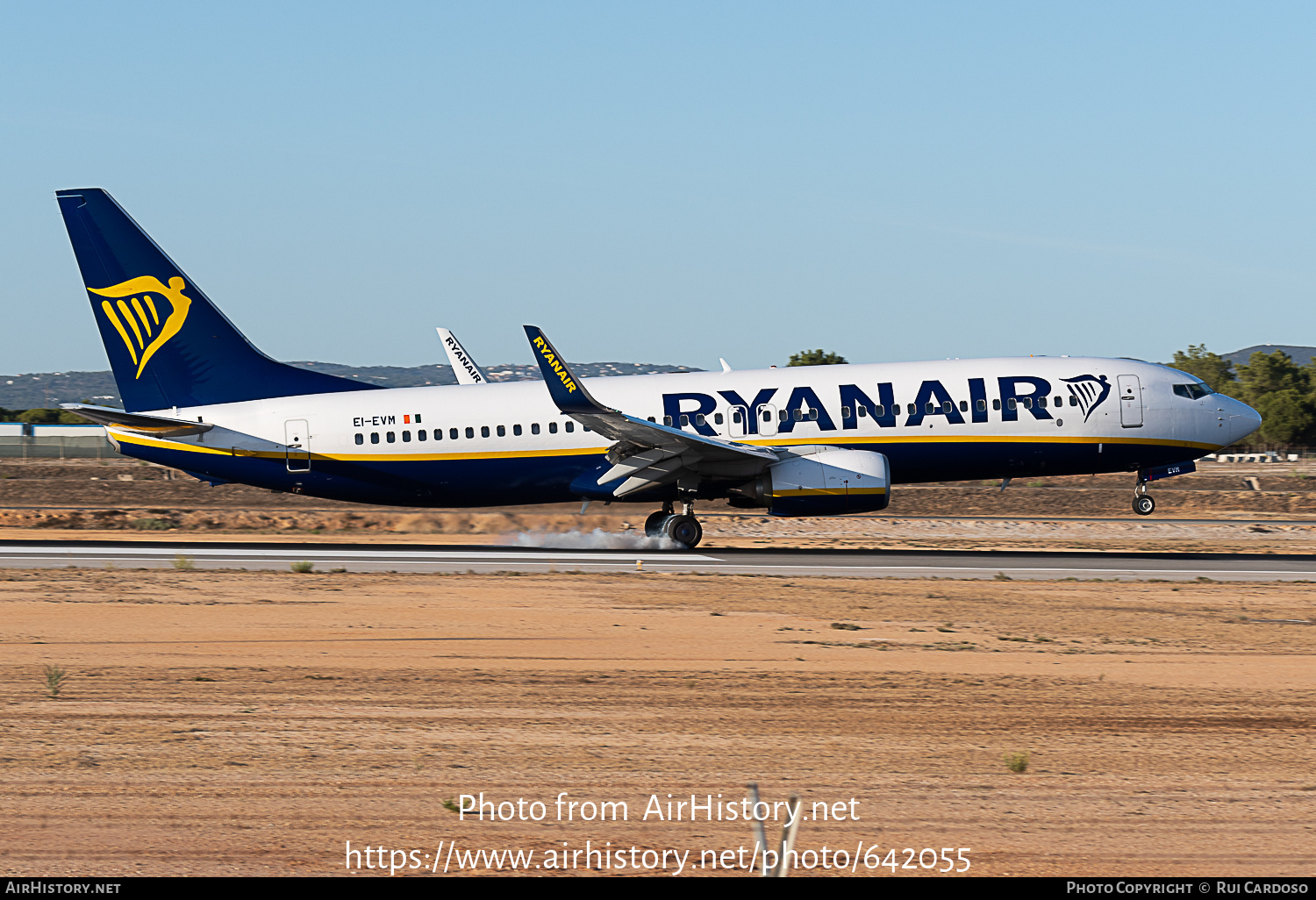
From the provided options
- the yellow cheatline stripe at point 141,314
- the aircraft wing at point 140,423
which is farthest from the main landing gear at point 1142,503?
the yellow cheatline stripe at point 141,314

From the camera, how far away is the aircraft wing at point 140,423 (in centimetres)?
2897

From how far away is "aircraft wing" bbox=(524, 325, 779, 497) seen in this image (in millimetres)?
27922

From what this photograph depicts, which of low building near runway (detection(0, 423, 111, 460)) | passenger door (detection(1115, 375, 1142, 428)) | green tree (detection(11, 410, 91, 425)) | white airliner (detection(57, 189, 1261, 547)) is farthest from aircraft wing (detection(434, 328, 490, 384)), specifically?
green tree (detection(11, 410, 91, 425))

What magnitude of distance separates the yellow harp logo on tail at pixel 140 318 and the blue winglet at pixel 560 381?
972cm

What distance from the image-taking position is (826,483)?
2850 cm

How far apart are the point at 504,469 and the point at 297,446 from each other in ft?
17.5

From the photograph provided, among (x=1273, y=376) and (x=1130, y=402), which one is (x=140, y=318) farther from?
(x=1273, y=376)

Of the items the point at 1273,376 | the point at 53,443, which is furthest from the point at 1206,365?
the point at 53,443

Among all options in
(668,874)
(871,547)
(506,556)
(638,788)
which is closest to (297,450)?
(506,556)

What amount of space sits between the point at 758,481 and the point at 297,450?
38.4 ft

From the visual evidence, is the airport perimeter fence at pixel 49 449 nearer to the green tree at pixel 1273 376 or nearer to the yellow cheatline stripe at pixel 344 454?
the yellow cheatline stripe at pixel 344 454

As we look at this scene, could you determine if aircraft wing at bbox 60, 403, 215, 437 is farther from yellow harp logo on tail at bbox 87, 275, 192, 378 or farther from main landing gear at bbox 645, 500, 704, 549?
main landing gear at bbox 645, 500, 704, 549

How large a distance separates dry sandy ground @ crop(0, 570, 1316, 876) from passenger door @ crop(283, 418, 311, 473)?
909 cm

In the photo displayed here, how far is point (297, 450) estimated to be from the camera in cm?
3055
